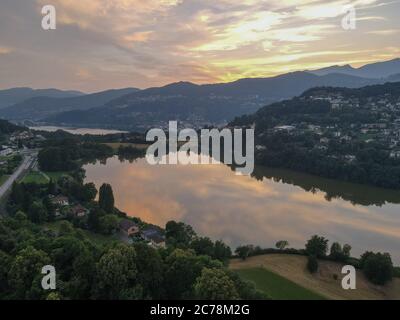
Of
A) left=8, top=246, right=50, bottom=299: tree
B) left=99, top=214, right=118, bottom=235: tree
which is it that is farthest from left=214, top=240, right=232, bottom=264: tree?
left=8, top=246, right=50, bottom=299: tree

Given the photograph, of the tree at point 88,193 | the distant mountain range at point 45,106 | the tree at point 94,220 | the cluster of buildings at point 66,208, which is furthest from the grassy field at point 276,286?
the distant mountain range at point 45,106

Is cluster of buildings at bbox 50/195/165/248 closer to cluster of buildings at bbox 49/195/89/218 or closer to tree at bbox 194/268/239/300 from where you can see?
cluster of buildings at bbox 49/195/89/218

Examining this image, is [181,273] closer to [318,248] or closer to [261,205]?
[318,248]

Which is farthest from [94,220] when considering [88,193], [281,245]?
[281,245]

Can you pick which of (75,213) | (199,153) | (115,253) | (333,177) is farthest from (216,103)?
(115,253)
